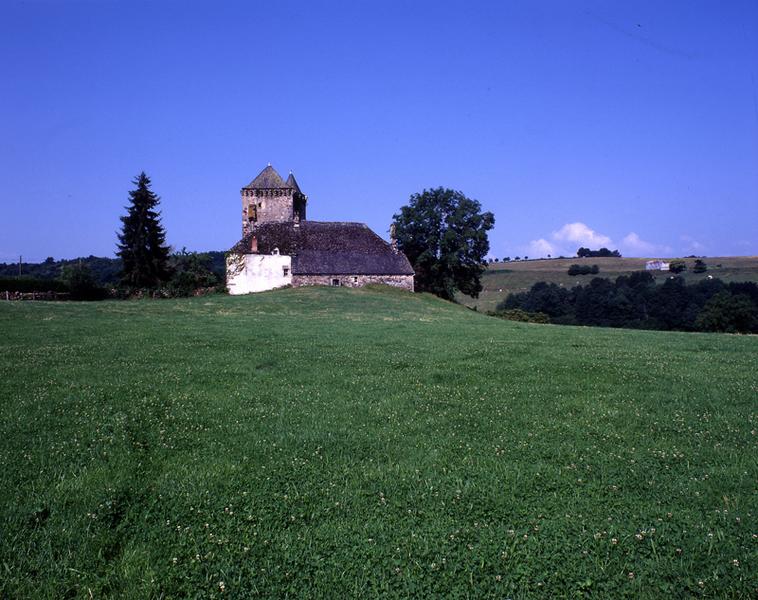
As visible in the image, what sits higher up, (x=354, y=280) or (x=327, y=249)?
(x=327, y=249)

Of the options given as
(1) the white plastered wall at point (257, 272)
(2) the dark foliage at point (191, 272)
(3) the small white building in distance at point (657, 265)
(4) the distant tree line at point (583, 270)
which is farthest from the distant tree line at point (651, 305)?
(2) the dark foliage at point (191, 272)

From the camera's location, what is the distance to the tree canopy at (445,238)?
247 feet

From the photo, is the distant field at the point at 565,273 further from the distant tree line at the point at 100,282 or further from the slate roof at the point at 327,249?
the distant tree line at the point at 100,282

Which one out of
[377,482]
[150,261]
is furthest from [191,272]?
[377,482]

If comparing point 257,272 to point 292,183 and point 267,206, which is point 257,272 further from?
point 292,183

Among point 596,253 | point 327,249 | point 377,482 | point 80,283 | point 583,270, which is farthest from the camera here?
point 596,253

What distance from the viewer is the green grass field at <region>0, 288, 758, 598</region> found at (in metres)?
6.35

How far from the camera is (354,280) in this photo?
7131cm

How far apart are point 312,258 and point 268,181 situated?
830 inches

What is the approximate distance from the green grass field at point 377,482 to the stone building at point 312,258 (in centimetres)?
5367

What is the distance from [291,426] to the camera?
1087 centimetres

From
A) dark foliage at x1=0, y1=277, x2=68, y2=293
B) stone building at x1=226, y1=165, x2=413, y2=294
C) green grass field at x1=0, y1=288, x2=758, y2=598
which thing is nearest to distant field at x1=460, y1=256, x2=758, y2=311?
stone building at x1=226, y1=165, x2=413, y2=294

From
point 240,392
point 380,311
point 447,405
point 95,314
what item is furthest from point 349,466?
point 380,311

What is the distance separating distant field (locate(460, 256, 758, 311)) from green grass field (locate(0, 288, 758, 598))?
3667 inches
